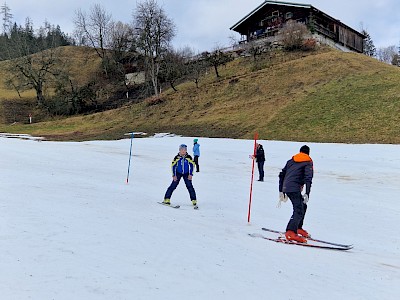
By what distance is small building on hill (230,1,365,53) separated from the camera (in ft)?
192

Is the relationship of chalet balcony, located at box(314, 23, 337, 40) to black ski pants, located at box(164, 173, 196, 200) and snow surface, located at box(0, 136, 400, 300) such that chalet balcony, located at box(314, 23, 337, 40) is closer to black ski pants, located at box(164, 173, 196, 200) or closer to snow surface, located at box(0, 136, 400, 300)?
snow surface, located at box(0, 136, 400, 300)

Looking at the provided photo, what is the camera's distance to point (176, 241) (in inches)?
283

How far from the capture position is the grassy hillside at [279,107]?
107 feet

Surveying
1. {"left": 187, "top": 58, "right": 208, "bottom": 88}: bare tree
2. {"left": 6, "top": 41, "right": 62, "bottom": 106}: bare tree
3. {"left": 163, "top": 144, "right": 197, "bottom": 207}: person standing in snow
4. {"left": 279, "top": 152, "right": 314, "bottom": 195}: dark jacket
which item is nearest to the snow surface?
{"left": 163, "top": 144, "right": 197, "bottom": 207}: person standing in snow

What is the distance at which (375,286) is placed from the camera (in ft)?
19.3

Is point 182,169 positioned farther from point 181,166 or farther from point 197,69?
point 197,69

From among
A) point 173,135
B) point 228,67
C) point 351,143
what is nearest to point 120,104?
point 228,67

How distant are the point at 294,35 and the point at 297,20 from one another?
7.06m

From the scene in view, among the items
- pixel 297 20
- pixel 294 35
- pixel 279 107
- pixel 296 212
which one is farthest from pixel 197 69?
pixel 296 212

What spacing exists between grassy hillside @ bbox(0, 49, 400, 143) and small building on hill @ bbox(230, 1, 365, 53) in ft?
27.1

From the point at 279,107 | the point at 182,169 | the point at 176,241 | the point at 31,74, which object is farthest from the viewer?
the point at 31,74

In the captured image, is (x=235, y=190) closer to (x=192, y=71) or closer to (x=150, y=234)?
(x=150, y=234)

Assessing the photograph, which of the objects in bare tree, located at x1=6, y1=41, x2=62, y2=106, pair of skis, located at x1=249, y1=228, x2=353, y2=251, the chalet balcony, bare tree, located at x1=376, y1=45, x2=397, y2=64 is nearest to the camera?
pair of skis, located at x1=249, y1=228, x2=353, y2=251

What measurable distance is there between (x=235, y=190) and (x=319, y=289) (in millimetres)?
8884
